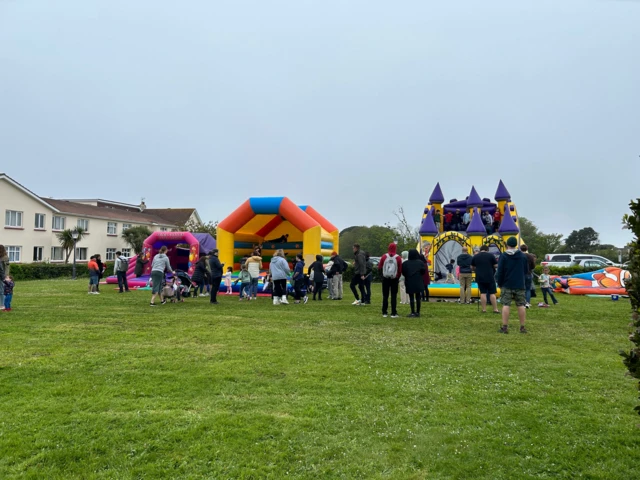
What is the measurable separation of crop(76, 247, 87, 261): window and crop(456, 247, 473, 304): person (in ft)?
107

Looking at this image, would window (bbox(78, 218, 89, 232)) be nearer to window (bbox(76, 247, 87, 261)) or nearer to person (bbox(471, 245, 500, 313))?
window (bbox(76, 247, 87, 261))

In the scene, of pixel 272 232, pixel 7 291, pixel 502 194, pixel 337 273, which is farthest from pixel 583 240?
pixel 7 291

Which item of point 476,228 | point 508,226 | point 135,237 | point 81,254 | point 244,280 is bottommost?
point 244,280

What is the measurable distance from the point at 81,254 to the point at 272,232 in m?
23.3

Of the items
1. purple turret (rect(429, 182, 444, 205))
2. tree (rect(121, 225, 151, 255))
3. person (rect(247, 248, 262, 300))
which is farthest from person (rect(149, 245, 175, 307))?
tree (rect(121, 225, 151, 255))

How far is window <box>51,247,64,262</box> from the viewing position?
112 ft

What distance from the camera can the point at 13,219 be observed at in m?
30.8

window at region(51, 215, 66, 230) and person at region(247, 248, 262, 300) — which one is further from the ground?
window at region(51, 215, 66, 230)

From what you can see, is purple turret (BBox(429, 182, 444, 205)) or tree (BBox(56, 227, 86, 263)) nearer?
purple turret (BBox(429, 182, 444, 205))

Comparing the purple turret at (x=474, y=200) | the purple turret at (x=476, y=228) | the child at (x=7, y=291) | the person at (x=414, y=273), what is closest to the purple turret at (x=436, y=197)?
the purple turret at (x=474, y=200)

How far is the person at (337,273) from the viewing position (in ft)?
46.7

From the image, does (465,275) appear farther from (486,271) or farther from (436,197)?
(436,197)

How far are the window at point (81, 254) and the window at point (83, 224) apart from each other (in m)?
1.51

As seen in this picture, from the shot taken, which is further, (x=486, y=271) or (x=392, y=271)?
(x=486, y=271)
